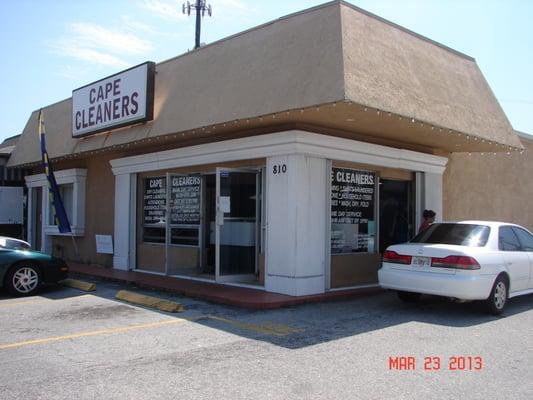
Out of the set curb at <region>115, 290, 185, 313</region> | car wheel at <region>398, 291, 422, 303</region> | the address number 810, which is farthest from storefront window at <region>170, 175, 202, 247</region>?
car wheel at <region>398, 291, 422, 303</region>

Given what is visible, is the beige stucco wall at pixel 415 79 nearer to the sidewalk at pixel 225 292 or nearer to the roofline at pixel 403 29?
the roofline at pixel 403 29

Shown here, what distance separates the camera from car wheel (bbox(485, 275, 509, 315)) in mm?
8109

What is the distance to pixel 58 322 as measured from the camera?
788 cm

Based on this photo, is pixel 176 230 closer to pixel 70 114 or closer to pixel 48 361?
pixel 70 114

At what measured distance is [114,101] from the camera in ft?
41.5

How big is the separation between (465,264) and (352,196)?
3335mm

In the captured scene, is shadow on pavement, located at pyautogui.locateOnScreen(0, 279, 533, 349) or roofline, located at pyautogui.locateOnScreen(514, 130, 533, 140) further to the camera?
roofline, located at pyautogui.locateOnScreen(514, 130, 533, 140)

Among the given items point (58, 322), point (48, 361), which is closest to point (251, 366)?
point (48, 361)

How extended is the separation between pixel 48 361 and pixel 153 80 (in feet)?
24.7

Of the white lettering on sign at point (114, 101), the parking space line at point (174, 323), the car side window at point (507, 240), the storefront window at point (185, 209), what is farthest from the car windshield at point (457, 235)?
the white lettering on sign at point (114, 101)

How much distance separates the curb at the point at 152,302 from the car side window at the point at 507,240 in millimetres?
5378

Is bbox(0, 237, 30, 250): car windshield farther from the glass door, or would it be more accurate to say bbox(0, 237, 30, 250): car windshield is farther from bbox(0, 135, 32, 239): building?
bbox(0, 135, 32, 239): building

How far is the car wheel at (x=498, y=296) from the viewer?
8109 mm
